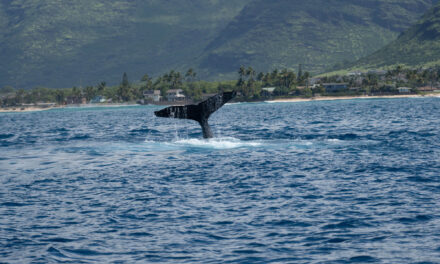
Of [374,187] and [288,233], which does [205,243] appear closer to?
[288,233]

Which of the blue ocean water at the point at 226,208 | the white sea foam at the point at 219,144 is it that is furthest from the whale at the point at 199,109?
the blue ocean water at the point at 226,208

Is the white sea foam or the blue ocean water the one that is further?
the white sea foam

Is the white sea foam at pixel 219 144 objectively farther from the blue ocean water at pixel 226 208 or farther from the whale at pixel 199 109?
the blue ocean water at pixel 226 208

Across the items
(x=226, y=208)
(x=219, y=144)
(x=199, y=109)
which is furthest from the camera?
(x=219, y=144)

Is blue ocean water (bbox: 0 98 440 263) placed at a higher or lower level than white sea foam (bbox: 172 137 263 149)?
lower

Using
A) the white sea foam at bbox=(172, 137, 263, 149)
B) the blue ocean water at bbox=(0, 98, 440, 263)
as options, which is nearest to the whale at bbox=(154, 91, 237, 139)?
the white sea foam at bbox=(172, 137, 263, 149)

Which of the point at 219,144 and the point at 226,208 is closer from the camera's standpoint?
the point at 226,208

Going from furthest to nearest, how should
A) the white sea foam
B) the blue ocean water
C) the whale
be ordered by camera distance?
the white sea foam → the whale → the blue ocean water

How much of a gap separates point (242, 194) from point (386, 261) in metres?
9.68

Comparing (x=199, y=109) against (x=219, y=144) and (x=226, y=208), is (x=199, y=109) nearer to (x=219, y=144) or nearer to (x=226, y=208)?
(x=219, y=144)

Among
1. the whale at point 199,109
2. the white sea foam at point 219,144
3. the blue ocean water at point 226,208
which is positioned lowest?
the blue ocean water at point 226,208

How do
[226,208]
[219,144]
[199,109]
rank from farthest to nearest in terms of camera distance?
[219,144] < [199,109] < [226,208]

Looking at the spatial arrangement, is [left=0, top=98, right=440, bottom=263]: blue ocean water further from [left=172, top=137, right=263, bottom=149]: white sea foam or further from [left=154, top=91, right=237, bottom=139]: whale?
[left=172, top=137, right=263, bottom=149]: white sea foam

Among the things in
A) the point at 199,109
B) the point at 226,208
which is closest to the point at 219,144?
the point at 199,109
